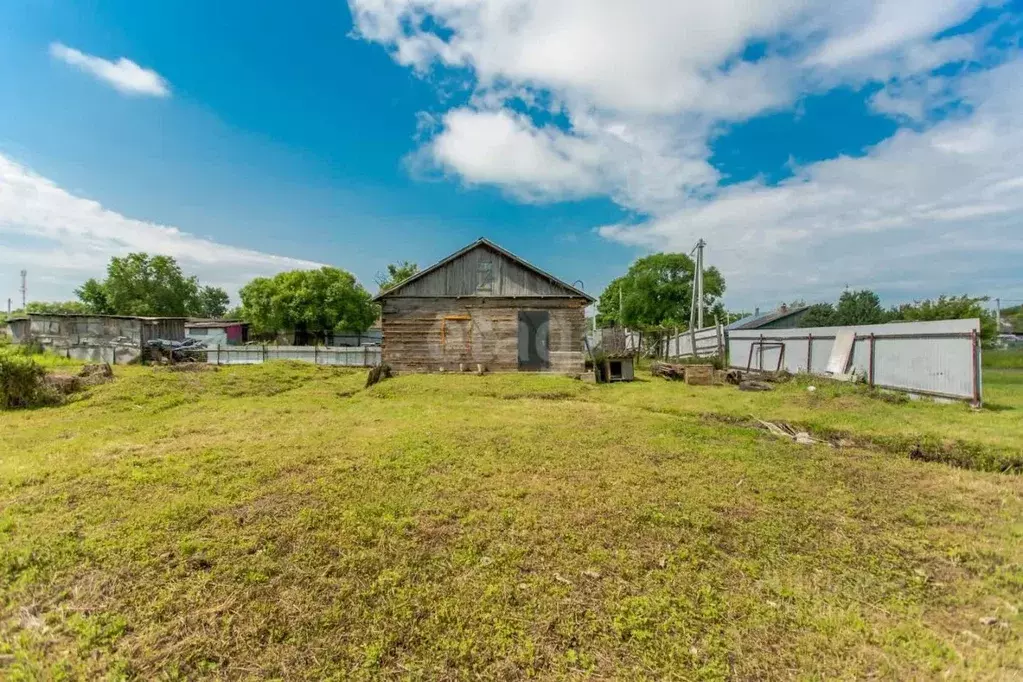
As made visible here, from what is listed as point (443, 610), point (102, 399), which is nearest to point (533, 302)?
point (102, 399)

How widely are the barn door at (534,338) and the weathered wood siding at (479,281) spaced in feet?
2.54

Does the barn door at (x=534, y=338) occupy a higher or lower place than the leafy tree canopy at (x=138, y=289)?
lower

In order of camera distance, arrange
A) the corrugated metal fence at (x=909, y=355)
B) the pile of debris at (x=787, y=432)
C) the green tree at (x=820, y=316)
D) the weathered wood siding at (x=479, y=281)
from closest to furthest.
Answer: the pile of debris at (x=787, y=432), the corrugated metal fence at (x=909, y=355), the weathered wood siding at (x=479, y=281), the green tree at (x=820, y=316)

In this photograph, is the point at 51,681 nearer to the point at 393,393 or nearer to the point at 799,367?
the point at 393,393

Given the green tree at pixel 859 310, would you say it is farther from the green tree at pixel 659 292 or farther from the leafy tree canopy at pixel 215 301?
the leafy tree canopy at pixel 215 301

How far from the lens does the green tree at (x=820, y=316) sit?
2829cm

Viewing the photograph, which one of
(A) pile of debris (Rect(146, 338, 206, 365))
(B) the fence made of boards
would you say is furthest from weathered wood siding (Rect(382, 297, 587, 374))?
(A) pile of debris (Rect(146, 338, 206, 365))

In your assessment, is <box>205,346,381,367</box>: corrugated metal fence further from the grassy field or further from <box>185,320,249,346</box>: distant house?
the grassy field

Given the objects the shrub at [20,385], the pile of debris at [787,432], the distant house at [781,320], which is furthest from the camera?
the distant house at [781,320]

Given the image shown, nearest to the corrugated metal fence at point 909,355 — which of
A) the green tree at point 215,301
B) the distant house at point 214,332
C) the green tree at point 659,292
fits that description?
the green tree at point 659,292

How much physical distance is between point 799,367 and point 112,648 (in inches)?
669

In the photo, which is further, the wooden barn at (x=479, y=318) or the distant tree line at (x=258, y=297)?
the distant tree line at (x=258, y=297)

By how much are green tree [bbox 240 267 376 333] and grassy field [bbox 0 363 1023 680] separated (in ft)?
97.5

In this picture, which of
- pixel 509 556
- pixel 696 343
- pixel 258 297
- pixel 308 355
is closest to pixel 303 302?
pixel 258 297
